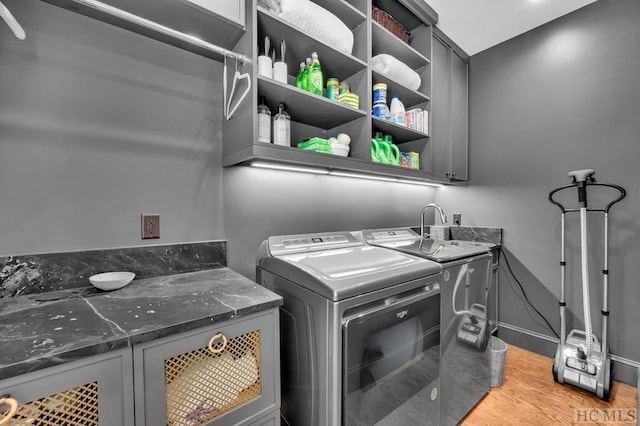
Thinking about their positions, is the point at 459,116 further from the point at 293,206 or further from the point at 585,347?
the point at 585,347

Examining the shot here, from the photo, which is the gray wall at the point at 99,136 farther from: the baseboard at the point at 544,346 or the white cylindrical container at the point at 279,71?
the baseboard at the point at 544,346

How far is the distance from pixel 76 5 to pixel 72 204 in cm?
81

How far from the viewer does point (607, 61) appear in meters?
1.97

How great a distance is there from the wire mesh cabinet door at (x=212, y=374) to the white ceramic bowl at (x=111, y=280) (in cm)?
46

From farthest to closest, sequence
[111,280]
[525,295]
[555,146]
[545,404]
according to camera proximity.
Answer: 1. [525,295]
2. [555,146]
3. [545,404]
4. [111,280]

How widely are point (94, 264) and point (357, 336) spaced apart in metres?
1.15

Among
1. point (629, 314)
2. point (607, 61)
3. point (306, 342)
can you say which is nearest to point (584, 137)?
point (607, 61)

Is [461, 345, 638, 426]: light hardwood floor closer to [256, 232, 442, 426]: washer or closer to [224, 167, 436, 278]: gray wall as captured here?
[256, 232, 442, 426]: washer

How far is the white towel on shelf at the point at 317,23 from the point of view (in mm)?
1296

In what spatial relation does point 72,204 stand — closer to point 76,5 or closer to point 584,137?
point 76,5

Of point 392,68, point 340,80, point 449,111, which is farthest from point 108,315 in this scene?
point 449,111

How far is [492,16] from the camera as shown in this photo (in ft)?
6.87

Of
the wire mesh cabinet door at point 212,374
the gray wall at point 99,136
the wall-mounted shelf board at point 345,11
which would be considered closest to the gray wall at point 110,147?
the gray wall at point 99,136

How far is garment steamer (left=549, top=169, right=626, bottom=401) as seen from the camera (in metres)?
1.76
